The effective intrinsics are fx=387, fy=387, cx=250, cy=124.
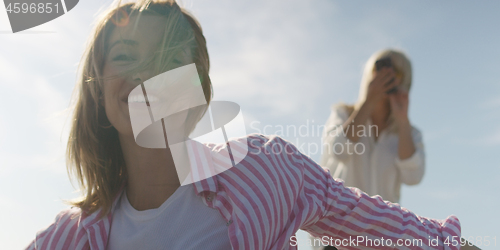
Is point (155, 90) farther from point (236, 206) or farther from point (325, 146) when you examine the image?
point (325, 146)

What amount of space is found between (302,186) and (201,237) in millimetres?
295

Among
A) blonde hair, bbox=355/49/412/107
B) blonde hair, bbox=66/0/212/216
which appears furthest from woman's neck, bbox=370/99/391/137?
blonde hair, bbox=66/0/212/216

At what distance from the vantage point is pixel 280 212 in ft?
3.14

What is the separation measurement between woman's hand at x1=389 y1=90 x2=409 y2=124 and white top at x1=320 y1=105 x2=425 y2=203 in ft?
0.42

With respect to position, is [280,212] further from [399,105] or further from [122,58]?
[399,105]

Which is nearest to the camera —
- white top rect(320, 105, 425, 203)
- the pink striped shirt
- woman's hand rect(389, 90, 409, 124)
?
the pink striped shirt

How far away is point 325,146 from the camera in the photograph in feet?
7.58

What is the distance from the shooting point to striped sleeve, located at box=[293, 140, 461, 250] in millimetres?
1027

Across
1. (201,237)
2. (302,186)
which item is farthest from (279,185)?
(201,237)

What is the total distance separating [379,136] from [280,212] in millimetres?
1552

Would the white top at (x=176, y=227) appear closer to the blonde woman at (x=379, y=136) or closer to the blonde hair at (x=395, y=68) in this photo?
the blonde woman at (x=379, y=136)

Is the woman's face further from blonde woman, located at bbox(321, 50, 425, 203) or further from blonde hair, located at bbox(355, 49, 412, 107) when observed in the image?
blonde hair, located at bbox(355, 49, 412, 107)

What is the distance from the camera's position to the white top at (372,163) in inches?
86.0

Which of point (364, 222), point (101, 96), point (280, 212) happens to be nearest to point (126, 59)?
point (101, 96)
